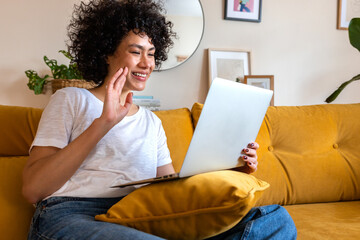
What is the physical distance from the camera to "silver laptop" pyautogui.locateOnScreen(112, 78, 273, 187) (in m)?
0.81

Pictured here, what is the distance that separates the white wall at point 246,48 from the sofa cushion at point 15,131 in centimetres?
85

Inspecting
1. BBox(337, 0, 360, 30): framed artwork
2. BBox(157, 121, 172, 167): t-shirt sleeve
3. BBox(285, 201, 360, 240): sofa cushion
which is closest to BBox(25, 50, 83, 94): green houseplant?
BBox(157, 121, 172, 167): t-shirt sleeve

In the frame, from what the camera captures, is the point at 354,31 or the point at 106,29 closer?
the point at 106,29

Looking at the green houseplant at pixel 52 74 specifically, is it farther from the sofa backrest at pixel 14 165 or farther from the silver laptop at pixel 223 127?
the silver laptop at pixel 223 127

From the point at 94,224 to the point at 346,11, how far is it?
2655 mm

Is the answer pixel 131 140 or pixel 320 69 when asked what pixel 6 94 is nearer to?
pixel 131 140

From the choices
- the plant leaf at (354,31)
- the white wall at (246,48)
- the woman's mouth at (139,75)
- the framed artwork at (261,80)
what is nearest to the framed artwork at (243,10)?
the white wall at (246,48)

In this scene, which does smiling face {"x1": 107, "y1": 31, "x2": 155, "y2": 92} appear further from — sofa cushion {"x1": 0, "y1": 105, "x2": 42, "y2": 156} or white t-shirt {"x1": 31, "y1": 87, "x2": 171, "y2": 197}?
sofa cushion {"x1": 0, "y1": 105, "x2": 42, "y2": 156}

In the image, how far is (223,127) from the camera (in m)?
0.89

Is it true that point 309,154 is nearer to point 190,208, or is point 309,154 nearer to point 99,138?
point 190,208

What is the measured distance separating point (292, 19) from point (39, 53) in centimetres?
182

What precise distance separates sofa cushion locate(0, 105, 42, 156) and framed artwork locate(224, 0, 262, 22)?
1601mm

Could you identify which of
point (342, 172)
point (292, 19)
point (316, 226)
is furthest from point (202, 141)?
point (292, 19)

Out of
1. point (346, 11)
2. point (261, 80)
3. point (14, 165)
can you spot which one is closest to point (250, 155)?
point (14, 165)
